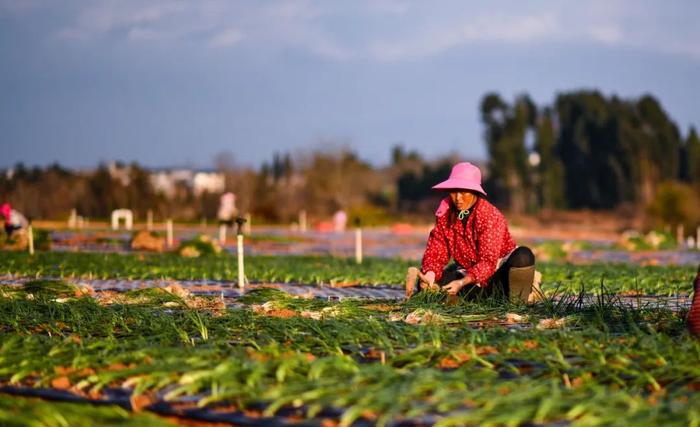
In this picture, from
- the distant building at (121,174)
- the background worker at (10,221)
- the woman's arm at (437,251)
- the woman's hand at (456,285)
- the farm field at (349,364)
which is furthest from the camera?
the distant building at (121,174)

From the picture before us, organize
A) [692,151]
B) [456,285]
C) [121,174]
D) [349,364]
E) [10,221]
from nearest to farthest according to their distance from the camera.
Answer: [349,364], [456,285], [10,221], [121,174], [692,151]

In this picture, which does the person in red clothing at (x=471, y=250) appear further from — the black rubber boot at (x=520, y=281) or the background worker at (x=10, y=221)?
the background worker at (x=10, y=221)

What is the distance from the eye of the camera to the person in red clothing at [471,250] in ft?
26.1

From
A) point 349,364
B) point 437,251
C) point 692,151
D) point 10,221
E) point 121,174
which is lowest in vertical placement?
point 349,364

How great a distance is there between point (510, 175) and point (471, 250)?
4852 centimetres

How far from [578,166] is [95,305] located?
5355cm

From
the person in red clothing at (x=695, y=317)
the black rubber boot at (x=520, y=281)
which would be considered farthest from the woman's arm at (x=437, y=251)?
the person in red clothing at (x=695, y=317)

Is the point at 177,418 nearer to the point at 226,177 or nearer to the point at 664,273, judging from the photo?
the point at 664,273

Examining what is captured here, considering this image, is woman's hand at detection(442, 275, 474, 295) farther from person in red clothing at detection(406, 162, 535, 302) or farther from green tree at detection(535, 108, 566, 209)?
green tree at detection(535, 108, 566, 209)

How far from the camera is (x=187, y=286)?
11.5m

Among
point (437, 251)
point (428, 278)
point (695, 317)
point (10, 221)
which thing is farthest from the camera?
point (10, 221)

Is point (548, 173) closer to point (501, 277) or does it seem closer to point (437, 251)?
point (437, 251)

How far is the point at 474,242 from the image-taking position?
8.29 metres

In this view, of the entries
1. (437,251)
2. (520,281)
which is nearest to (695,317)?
(520,281)
